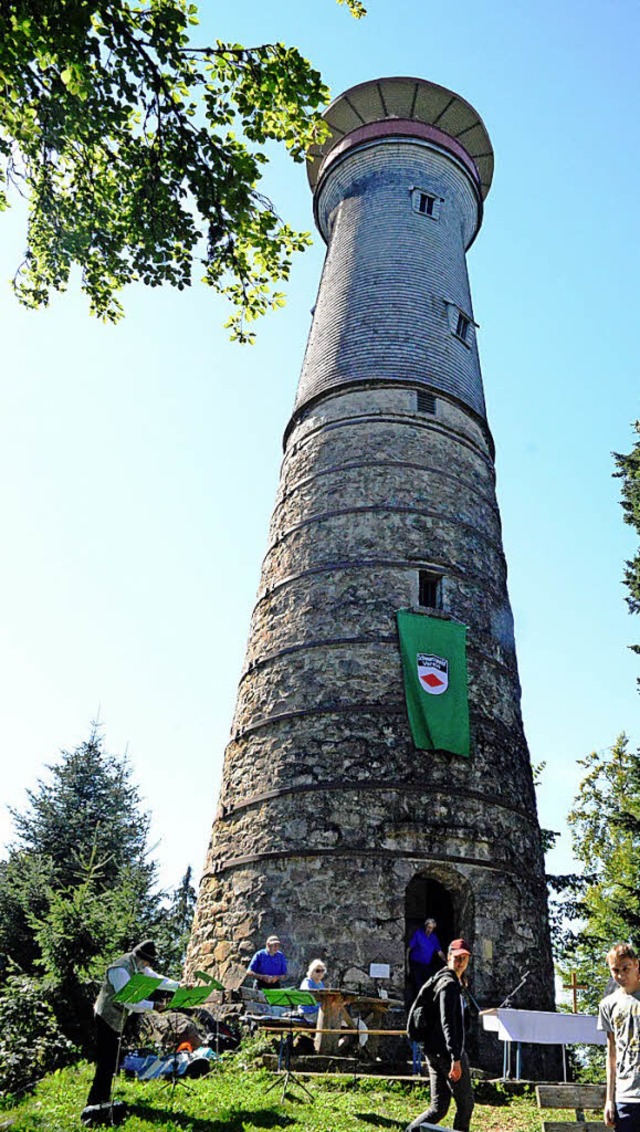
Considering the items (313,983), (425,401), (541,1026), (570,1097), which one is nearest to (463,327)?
(425,401)

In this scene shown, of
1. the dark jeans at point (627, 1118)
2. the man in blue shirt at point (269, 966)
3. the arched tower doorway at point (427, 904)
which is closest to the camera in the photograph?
the dark jeans at point (627, 1118)

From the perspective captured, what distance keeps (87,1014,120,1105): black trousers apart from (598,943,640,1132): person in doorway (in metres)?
3.49

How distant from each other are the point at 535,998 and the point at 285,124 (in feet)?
32.9

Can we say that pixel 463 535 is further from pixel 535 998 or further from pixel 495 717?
pixel 535 998

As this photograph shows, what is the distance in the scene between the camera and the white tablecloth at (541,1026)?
24.9 ft

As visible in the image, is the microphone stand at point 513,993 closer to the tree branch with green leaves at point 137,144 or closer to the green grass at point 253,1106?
the green grass at point 253,1106

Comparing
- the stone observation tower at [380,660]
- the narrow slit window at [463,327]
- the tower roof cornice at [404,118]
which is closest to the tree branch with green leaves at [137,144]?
the stone observation tower at [380,660]

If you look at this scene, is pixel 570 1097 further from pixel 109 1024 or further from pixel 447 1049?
pixel 109 1024

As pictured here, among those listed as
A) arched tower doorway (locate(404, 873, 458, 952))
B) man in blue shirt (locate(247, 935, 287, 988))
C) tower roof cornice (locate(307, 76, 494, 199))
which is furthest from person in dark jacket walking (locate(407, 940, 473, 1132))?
tower roof cornice (locate(307, 76, 494, 199))

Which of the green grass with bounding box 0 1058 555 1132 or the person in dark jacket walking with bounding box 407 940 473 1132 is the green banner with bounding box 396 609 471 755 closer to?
the green grass with bounding box 0 1058 555 1132

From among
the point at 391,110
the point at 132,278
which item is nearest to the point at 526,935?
the point at 132,278

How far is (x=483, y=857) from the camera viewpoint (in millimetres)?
10336

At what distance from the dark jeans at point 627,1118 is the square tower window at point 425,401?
11.1 m

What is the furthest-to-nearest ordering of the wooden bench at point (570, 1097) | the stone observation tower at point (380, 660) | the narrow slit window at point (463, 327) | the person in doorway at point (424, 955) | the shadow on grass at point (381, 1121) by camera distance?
1. the narrow slit window at point (463, 327)
2. the stone observation tower at point (380, 660)
3. the person in doorway at point (424, 955)
4. the shadow on grass at point (381, 1121)
5. the wooden bench at point (570, 1097)
